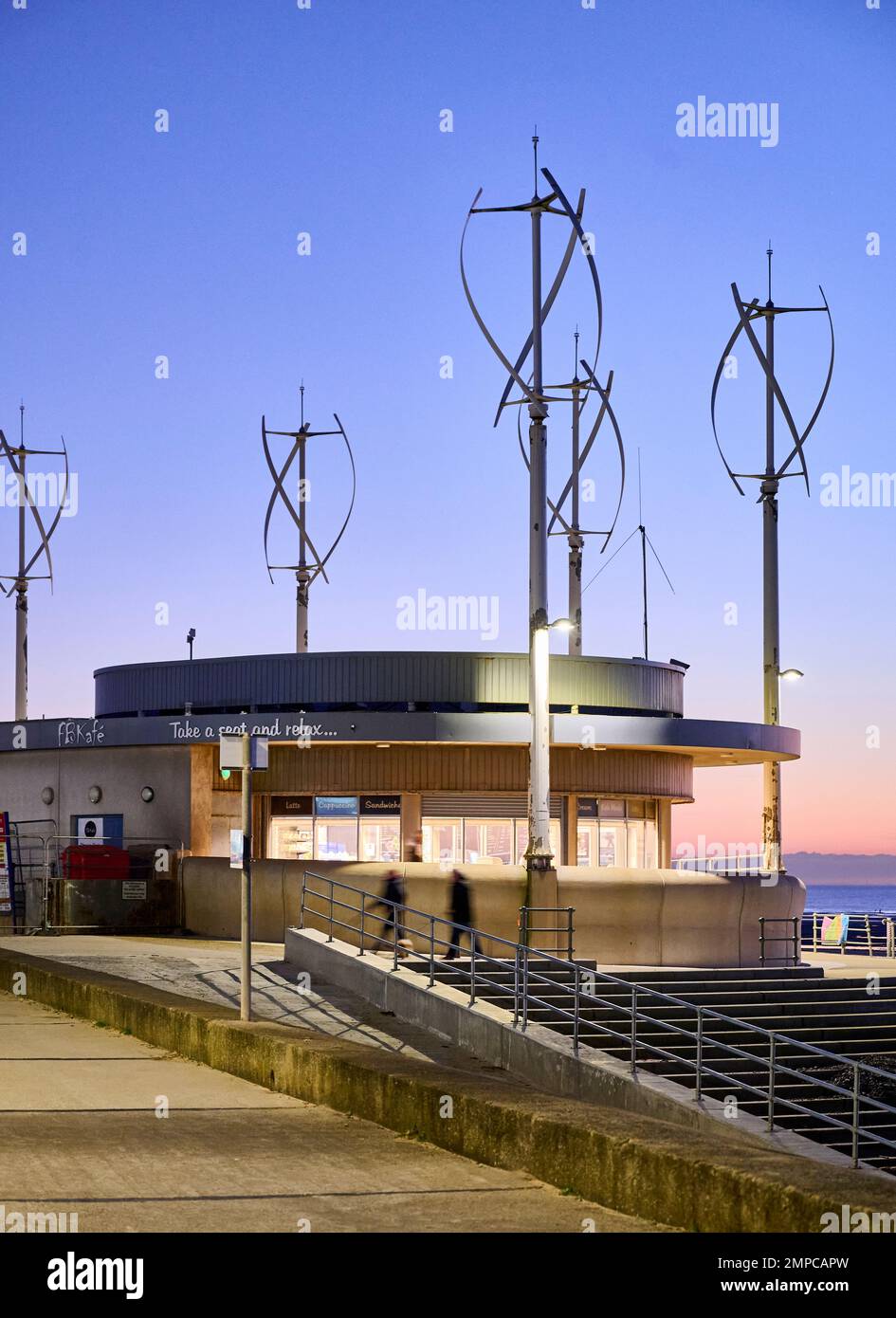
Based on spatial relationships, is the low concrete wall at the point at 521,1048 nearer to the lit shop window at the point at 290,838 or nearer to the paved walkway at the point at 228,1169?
the paved walkway at the point at 228,1169

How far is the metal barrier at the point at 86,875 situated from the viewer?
3306 centimetres

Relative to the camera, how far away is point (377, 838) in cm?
3453

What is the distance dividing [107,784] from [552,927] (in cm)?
1102

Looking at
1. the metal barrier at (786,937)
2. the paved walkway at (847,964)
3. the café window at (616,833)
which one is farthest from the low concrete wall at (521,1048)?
the café window at (616,833)

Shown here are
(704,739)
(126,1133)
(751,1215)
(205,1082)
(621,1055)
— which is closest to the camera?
(751,1215)

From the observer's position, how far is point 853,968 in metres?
34.2

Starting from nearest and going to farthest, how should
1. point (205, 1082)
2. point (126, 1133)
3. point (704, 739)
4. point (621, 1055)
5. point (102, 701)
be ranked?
point (126, 1133)
point (205, 1082)
point (621, 1055)
point (704, 739)
point (102, 701)

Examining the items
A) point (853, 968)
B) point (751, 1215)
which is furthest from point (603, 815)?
A: point (751, 1215)

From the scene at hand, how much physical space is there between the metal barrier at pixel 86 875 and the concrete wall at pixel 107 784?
1.42 feet

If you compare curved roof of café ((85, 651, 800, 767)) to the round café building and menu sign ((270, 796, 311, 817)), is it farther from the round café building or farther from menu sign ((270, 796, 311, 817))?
menu sign ((270, 796, 311, 817))

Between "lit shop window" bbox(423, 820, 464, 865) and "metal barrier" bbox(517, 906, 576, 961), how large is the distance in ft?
15.2
